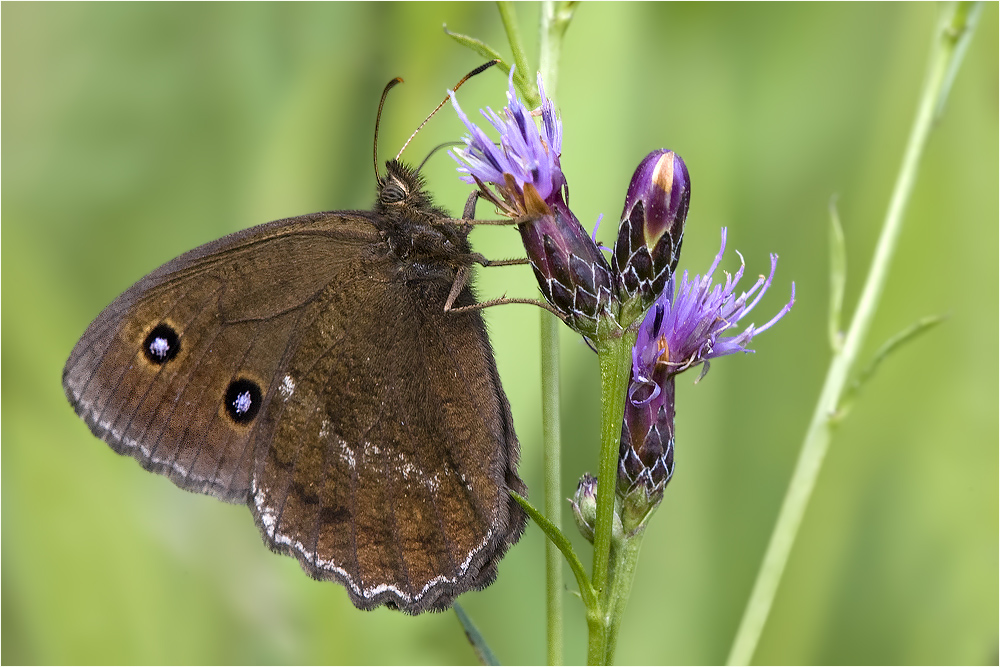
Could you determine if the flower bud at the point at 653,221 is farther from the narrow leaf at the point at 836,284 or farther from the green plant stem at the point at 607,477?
the narrow leaf at the point at 836,284

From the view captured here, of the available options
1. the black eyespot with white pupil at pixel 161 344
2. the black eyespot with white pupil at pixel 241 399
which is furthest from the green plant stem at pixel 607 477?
the black eyespot with white pupil at pixel 161 344

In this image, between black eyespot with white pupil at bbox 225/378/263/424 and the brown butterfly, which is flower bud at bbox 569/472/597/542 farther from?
black eyespot with white pupil at bbox 225/378/263/424

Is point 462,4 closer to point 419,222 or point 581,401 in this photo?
point 419,222

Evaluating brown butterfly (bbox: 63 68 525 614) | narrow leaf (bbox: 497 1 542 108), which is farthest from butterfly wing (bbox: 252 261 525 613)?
narrow leaf (bbox: 497 1 542 108)

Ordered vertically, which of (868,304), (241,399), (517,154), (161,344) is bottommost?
(241,399)

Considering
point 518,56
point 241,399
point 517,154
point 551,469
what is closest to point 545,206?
point 517,154

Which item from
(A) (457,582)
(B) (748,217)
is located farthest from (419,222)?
(B) (748,217)

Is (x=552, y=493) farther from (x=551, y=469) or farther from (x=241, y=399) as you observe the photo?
(x=241, y=399)
